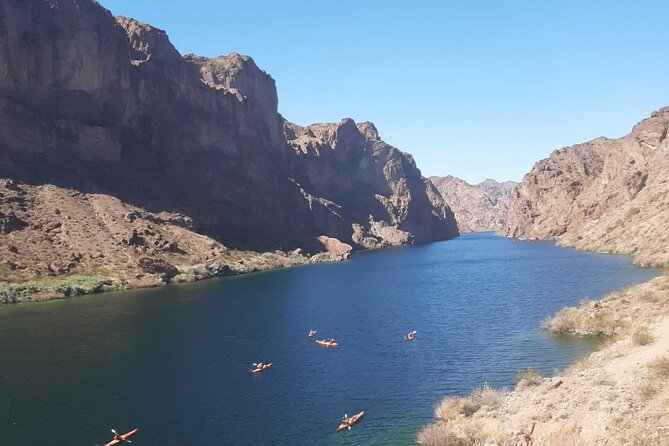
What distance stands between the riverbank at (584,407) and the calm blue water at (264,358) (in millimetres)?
4324

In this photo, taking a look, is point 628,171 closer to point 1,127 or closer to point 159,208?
point 159,208

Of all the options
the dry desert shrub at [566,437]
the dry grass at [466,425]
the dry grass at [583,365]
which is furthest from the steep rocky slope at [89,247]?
the dry desert shrub at [566,437]

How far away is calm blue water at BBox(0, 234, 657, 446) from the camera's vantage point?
37688 millimetres

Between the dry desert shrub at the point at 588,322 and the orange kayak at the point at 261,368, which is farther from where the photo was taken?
the dry desert shrub at the point at 588,322

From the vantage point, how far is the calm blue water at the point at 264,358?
37.7 metres

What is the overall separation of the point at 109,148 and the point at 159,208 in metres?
23.3

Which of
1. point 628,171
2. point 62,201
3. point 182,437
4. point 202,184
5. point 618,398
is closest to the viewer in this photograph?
point 618,398

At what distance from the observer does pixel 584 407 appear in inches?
1080

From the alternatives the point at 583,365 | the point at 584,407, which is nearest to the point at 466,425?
the point at 584,407

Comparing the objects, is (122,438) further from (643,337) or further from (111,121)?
(111,121)

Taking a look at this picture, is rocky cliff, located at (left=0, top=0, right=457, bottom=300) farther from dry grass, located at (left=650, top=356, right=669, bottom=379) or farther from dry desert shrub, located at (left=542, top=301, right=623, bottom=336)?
dry grass, located at (left=650, top=356, right=669, bottom=379)

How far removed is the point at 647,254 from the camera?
343 ft

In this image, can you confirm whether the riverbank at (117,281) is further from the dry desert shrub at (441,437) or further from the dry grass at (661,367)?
the dry grass at (661,367)

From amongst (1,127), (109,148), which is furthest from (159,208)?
(1,127)
